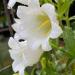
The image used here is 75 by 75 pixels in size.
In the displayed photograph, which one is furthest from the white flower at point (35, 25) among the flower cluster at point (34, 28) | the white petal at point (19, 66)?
the white petal at point (19, 66)

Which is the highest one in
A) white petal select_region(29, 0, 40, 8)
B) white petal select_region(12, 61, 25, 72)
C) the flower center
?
white petal select_region(29, 0, 40, 8)

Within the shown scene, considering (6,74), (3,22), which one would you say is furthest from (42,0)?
(3,22)

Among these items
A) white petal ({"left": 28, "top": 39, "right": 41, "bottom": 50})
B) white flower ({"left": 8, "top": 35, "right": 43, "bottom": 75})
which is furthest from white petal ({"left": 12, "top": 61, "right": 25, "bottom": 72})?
white petal ({"left": 28, "top": 39, "right": 41, "bottom": 50})

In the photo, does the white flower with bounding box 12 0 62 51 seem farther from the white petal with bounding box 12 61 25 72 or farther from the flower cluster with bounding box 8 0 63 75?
the white petal with bounding box 12 61 25 72

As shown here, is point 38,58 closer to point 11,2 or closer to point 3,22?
point 11,2

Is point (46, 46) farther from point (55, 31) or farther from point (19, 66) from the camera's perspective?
point (19, 66)

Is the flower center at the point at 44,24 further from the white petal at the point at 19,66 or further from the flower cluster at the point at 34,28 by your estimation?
the white petal at the point at 19,66

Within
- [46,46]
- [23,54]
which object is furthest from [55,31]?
[23,54]
